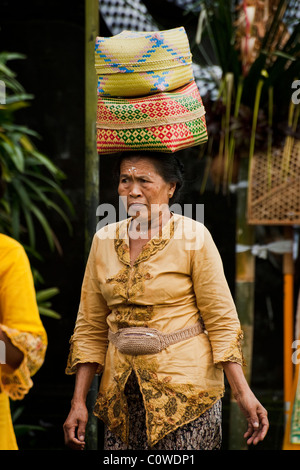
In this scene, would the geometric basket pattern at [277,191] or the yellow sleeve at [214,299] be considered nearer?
the yellow sleeve at [214,299]

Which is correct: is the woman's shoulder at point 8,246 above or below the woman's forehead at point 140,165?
below

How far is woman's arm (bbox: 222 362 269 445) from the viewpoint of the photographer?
2.33 metres

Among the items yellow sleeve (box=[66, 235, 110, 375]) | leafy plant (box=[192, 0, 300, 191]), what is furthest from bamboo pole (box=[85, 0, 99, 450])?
leafy plant (box=[192, 0, 300, 191])

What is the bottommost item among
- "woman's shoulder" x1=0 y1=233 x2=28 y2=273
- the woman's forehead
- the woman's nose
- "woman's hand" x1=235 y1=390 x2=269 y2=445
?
"woman's hand" x1=235 y1=390 x2=269 y2=445

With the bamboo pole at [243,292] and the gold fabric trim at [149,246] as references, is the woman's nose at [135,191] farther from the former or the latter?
the bamboo pole at [243,292]

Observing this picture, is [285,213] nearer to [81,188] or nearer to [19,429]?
[81,188]

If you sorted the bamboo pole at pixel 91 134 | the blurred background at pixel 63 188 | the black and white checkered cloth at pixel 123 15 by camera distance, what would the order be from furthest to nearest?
1. the black and white checkered cloth at pixel 123 15
2. the blurred background at pixel 63 188
3. the bamboo pole at pixel 91 134

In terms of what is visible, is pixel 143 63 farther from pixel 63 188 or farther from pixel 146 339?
pixel 63 188

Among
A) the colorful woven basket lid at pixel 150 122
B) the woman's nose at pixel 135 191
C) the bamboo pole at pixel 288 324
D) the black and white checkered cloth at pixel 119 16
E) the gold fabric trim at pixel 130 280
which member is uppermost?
the black and white checkered cloth at pixel 119 16

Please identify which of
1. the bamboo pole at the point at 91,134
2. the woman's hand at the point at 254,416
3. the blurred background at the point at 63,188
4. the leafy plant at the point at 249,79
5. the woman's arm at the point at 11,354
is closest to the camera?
the woman's arm at the point at 11,354

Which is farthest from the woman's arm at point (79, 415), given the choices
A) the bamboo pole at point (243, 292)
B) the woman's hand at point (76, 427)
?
the bamboo pole at point (243, 292)

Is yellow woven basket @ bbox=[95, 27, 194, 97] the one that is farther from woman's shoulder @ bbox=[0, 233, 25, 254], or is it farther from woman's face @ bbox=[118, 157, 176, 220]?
woman's shoulder @ bbox=[0, 233, 25, 254]

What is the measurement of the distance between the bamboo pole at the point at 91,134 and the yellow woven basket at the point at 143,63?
518 mm

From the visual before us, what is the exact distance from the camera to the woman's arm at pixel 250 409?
91.9 inches
